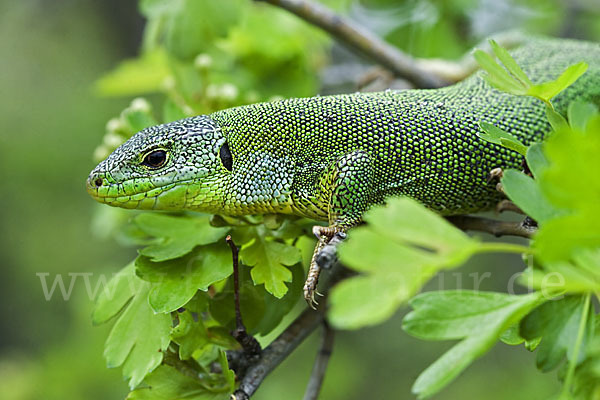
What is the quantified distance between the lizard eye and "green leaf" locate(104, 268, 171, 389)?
1.61 ft

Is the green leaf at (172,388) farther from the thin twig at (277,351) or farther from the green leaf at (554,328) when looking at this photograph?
the green leaf at (554,328)

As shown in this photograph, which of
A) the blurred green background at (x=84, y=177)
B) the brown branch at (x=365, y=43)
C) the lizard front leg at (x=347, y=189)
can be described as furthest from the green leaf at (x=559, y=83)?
the brown branch at (x=365, y=43)

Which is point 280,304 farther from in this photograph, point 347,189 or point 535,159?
point 535,159

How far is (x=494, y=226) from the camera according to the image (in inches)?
84.0

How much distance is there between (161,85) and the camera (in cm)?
352

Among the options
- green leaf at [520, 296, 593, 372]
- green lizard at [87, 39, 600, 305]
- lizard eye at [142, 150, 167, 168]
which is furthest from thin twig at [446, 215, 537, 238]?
lizard eye at [142, 150, 167, 168]

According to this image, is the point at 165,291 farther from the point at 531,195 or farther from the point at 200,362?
the point at 531,195

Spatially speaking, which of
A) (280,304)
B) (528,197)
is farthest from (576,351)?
(280,304)

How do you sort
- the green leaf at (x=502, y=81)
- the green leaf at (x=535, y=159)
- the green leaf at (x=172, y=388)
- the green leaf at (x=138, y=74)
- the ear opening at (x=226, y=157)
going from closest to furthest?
the green leaf at (x=535, y=159), the green leaf at (x=502, y=81), the green leaf at (x=172, y=388), the ear opening at (x=226, y=157), the green leaf at (x=138, y=74)

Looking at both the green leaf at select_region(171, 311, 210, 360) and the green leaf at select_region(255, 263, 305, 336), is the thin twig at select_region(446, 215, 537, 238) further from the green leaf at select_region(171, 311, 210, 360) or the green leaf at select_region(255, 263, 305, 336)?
the green leaf at select_region(171, 311, 210, 360)

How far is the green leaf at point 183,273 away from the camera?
184 centimetres

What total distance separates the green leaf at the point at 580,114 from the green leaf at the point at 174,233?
1.18 meters

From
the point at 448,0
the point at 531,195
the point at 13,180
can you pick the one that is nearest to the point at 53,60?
the point at 13,180

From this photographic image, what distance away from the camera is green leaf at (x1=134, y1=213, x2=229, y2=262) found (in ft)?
6.45
